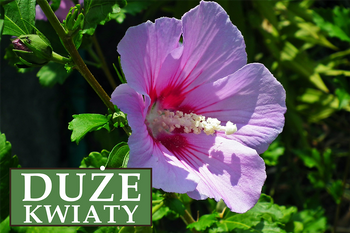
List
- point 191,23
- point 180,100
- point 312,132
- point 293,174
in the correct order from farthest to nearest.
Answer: point 312,132 → point 293,174 → point 180,100 → point 191,23

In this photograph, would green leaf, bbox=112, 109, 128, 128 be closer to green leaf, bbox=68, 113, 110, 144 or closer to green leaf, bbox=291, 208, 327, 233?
green leaf, bbox=68, 113, 110, 144

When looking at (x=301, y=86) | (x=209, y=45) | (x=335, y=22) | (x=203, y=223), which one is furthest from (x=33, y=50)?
(x=301, y=86)

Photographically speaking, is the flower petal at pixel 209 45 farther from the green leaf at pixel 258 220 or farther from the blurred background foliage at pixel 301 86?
the blurred background foliage at pixel 301 86

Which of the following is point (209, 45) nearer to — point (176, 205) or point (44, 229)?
point (176, 205)

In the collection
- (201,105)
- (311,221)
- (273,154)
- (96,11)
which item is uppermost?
(96,11)

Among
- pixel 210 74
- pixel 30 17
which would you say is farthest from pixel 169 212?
pixel 30 17

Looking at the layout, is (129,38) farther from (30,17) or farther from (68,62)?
(30,17)
